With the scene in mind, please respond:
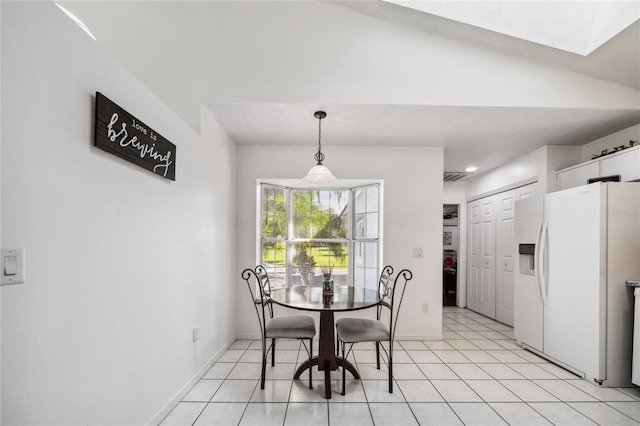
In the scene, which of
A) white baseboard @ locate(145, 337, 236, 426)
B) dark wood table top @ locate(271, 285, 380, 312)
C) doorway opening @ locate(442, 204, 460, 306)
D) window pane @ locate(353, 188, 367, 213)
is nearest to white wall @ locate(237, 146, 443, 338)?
window pane @ locate(353, 188, 367, 213)

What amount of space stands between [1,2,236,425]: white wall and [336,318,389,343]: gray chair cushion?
126cm

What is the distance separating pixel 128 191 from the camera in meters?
1.69

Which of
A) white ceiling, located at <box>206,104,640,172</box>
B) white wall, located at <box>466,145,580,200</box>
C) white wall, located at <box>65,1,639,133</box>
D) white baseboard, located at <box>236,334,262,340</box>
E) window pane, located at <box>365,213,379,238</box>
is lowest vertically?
white baseboard, located at <box>236,334,262,340</box>

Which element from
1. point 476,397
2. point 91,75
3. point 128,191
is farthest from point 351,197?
point 91,75

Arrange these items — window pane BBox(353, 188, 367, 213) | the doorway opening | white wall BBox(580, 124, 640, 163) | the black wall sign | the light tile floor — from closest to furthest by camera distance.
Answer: the black wall sign < the light tile floor < white wall BBox(580, 124, 640, 163) < window pane BBox(353, 188, 367, 213) < the doorway opening

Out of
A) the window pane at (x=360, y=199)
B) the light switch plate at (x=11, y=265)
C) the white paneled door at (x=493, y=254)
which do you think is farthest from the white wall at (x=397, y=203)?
the light switch plate at (x=11, y=265)

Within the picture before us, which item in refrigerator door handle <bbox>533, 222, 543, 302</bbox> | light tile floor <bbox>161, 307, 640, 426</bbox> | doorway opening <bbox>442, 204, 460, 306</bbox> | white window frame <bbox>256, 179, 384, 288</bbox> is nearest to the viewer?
light tile floor <bbox>161, 307, 640, 426</bbox>

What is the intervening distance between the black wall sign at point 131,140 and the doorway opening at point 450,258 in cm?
531

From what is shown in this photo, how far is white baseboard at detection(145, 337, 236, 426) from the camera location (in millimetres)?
1943

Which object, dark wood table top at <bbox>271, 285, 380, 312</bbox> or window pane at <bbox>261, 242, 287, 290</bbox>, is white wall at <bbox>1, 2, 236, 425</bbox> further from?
window pane at <bbox>261, 242, 287, 290</bbox>

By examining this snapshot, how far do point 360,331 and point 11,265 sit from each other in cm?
216

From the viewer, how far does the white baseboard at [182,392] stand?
1943mm

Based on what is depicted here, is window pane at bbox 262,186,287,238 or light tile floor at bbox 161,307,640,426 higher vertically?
window pane at bbox 262,186,287,238

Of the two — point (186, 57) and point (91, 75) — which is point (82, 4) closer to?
point (186, 57)
